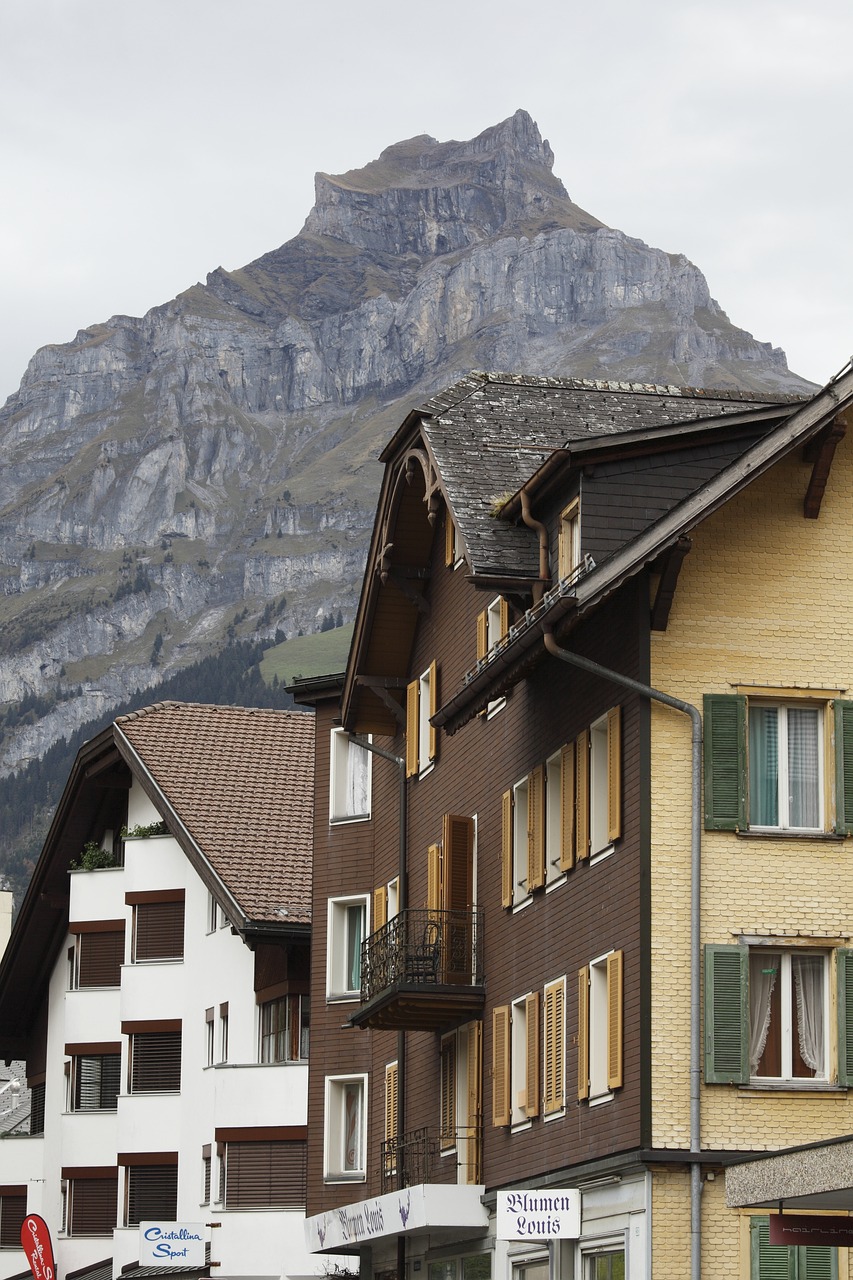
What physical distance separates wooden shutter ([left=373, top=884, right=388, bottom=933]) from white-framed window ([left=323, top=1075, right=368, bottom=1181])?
3322 mm

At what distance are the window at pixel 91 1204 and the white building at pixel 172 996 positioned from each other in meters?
0.05

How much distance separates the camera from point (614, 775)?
2619cm

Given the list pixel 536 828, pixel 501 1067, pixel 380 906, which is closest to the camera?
pixel 536 828

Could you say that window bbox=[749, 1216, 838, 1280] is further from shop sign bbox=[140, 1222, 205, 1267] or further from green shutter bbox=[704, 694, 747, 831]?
shop sign bbox=[140, 1222, 205, 1267]

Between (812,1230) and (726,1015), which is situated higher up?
(726,1015)

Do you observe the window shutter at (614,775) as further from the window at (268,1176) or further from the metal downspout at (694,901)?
the window at (268,1176)

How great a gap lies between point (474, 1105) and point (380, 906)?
25.5ft

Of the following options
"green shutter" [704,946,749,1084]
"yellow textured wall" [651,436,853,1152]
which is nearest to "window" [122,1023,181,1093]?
"yellow textured wall" [651,436,853,1152]

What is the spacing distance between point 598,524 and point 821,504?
2.69 m

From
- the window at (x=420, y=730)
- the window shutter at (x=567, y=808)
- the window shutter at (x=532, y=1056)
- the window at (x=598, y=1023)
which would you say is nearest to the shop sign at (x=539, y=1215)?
the window at (x=598, y=1023)

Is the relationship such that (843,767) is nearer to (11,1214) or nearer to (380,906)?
(380,906)

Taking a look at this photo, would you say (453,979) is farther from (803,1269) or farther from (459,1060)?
(803,1269)

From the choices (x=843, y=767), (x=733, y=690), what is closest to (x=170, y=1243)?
(x=733, y=690)

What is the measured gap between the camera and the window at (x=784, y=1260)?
2388 centimetres
